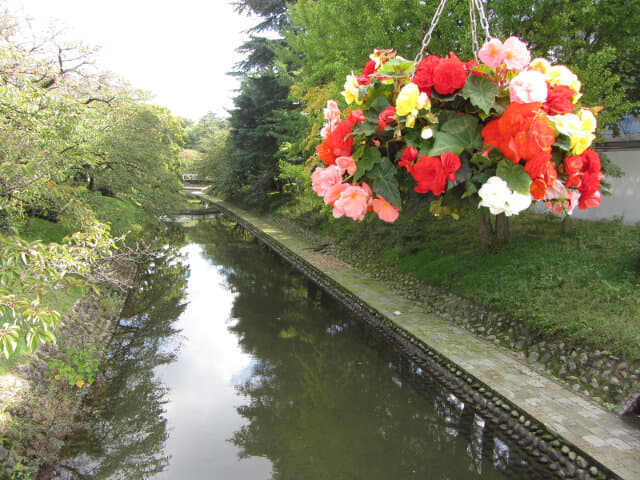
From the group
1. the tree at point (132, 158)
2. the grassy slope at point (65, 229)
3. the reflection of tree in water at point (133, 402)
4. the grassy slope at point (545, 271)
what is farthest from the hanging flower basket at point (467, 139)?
the tree at point (132, 158)

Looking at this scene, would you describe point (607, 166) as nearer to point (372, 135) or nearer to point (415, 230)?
point (415, 230)

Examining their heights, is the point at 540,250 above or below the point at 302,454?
above

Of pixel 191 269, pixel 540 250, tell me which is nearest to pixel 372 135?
pixel 540 250

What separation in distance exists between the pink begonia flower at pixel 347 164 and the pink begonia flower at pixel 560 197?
658 millimetres

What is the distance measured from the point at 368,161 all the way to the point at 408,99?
26cm

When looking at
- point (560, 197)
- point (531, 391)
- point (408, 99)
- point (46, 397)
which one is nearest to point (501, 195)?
point (560, 197)

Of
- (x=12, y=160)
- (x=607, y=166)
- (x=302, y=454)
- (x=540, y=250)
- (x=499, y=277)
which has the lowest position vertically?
(x=302, y=454)

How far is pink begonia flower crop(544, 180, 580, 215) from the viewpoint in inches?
52.9

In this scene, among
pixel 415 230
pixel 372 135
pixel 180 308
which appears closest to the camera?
pixel 372 135

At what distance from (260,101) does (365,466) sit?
66.2ft

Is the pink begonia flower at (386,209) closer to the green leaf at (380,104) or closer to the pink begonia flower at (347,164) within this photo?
the pink begonia flower at (347,164)

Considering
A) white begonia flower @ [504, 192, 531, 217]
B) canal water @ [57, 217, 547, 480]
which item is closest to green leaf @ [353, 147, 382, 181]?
white begonia flower @ [504, 192, 531, 217]

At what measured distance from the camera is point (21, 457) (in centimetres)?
421

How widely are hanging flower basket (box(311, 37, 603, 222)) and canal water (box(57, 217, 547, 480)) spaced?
438 centimetres
